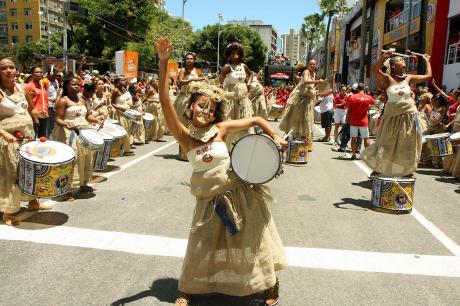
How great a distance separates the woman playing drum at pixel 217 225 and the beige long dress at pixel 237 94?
480cm

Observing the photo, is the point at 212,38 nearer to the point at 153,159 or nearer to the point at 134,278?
the point at 153,159

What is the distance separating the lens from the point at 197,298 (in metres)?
3.63

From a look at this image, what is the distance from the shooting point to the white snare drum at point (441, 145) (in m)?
8.81

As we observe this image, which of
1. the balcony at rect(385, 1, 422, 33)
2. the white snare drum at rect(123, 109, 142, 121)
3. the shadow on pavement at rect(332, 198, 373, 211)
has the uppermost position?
the balcony at rect(385, 1, 422, 33)

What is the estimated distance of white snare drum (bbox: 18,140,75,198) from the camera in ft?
16.6

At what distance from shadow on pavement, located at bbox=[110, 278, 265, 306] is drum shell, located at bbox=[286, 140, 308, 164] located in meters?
6.70

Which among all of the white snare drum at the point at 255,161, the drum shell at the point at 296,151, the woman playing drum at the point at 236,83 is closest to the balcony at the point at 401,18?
the drum shell at the point at 296,151

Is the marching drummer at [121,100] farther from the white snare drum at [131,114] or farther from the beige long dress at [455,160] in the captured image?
the beige long dress at [455,160]

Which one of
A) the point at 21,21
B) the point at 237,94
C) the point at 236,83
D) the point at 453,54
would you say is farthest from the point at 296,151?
the point at 21,21

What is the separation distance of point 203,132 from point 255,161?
1.52ft

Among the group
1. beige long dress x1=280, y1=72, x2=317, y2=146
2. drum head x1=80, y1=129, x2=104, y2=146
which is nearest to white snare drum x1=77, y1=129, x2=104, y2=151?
drum head x1=80, y1=129, x2=104, y2=146

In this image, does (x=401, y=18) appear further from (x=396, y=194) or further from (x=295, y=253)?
(x=295, y=253)

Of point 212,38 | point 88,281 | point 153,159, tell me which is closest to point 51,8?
point 212,38

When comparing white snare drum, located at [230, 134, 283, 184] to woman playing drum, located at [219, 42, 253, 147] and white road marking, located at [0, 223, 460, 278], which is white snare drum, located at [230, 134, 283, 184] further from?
woman playing drum, located at [219, 42, 253, 147]
